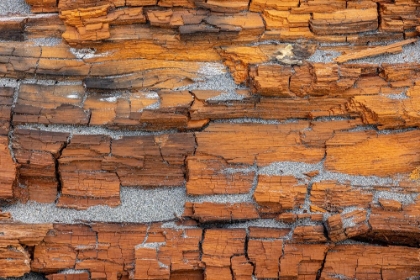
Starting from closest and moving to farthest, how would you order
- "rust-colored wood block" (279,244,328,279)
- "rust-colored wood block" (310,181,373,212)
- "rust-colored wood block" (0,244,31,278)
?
"rust-colored wood block" (0,244,31,278) < "rust-colored wood block" (279,244,328,279) < "rust-colored wood block" (310,181,373,212)

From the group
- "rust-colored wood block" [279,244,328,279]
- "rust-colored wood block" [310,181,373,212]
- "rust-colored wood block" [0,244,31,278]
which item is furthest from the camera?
"rust-colored wood block" [310,181,373,212]

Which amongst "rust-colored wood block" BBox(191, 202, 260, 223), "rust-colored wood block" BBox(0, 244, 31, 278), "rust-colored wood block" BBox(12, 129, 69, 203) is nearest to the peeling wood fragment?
"rust-colored wood block" BBox(191, 202, 260, 223)

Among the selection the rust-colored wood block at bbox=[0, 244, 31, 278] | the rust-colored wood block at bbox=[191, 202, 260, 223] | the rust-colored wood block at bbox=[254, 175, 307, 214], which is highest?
the rust-colored wood block at bbox=[254, 175, 307, 214]

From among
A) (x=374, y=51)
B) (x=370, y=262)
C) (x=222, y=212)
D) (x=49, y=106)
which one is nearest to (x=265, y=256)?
(x=222, y=212)

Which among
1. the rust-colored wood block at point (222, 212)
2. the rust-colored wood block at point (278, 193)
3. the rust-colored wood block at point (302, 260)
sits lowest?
the rust-colored wood block at point (302, 260)

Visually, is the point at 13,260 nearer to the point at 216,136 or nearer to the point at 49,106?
the point at 49,106

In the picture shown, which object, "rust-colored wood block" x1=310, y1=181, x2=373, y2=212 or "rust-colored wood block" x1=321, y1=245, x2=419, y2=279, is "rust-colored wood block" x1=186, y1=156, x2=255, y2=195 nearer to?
"rust-colored wood block" x1=310, y1=181, x2=373, y2=212

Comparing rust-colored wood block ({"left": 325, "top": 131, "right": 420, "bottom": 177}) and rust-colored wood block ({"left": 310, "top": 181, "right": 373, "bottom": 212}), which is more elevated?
rust-colored wood block ({"left": 325, "top": 131, "right": 420, "bottom": 177})

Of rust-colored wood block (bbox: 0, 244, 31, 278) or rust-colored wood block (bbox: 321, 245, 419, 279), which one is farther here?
rust-colored wood block (bbox: 321, 245, 419, 279)

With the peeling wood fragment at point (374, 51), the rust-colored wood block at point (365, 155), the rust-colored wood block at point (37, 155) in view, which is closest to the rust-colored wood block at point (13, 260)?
the rust-colored wood block at point (37, 155)

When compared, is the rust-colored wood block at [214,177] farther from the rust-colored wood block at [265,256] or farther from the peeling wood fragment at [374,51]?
the peeling wood fragment at [374,51]
